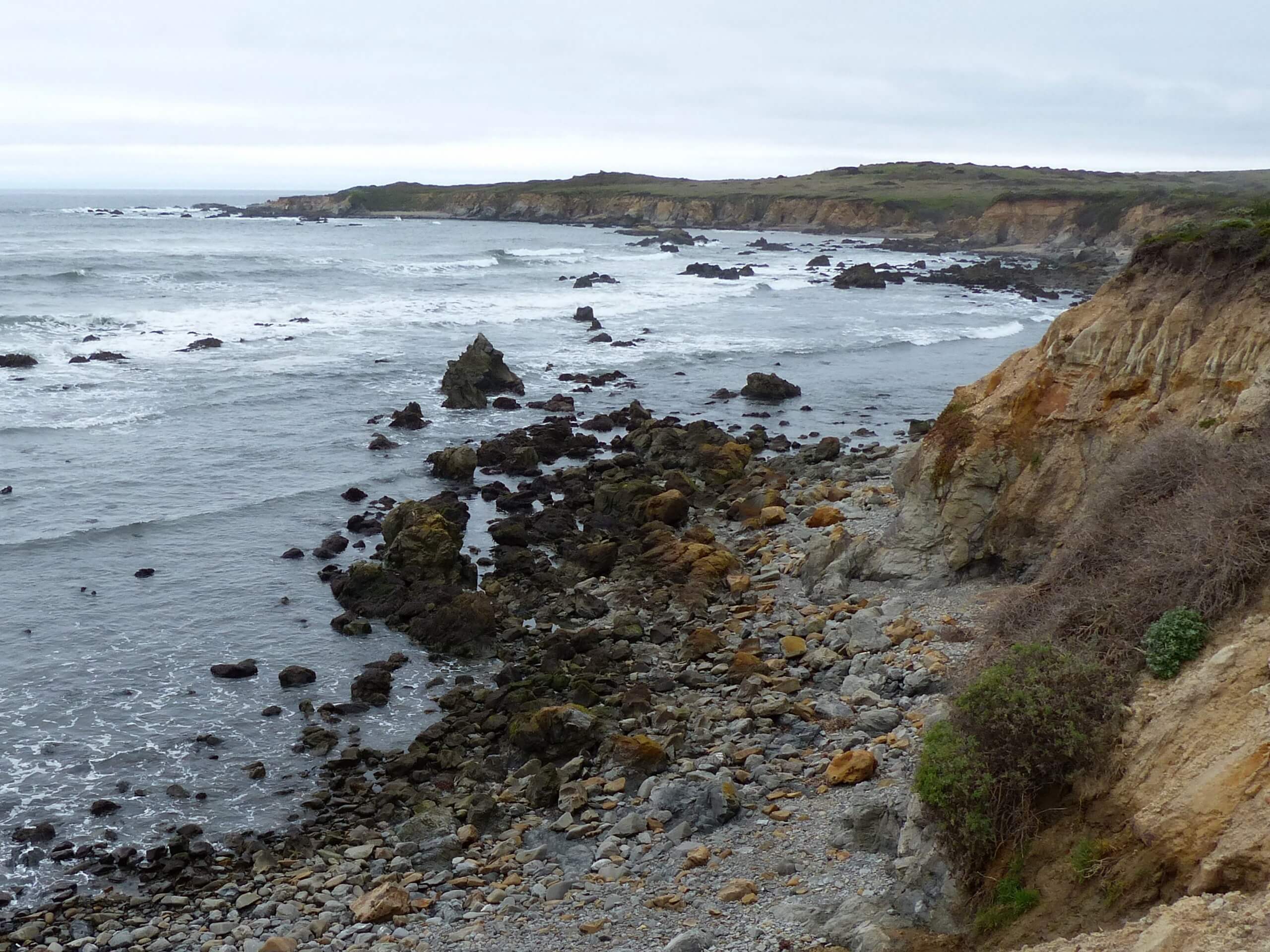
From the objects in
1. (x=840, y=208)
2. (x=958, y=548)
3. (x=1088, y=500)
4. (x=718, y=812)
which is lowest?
(x=718, y=812)

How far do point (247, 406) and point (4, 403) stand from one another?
7929mm

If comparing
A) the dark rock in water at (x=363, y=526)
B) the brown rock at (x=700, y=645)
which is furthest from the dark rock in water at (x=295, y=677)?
the dark rock in water at (x=363, y=526)

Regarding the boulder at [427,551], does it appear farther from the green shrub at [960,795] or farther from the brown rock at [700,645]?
the green shrub at [960,795]

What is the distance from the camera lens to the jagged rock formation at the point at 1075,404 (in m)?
15.3

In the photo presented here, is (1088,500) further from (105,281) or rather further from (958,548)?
(105,281)

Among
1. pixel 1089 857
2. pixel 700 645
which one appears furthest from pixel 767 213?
pixel 1089 857

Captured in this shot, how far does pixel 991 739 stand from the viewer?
28.9 feet

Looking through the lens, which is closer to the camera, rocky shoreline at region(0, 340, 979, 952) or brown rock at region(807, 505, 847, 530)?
rocky shoreline at region(0, 340, 979, 952)

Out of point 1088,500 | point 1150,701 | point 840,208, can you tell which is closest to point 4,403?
point 1088,500

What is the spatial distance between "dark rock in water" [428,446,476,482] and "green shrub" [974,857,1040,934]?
22052mm

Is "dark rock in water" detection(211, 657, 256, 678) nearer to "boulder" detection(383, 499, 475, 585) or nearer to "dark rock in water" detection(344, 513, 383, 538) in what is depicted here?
"boulder" detection(383, 499, 475, 585)

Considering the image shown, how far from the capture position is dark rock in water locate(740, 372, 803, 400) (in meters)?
38.9

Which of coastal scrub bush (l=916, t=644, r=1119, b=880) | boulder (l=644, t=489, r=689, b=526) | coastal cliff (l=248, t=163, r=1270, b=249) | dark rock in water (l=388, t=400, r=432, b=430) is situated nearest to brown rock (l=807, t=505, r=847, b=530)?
boulder (l=644, t=489, r=689, b=526)

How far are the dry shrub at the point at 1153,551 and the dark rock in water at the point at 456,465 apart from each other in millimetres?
18943
